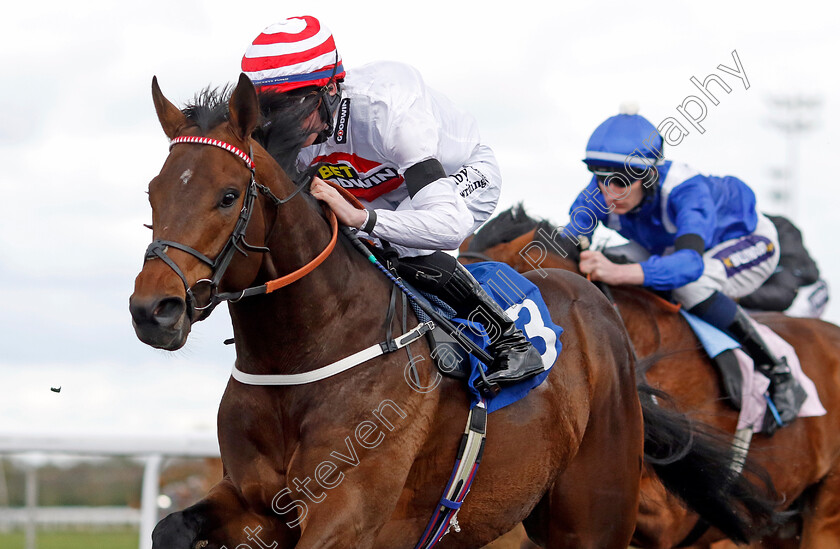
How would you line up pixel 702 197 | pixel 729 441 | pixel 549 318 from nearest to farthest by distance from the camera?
pixel 549 318 < pixel 729 441 < pixel 702 197

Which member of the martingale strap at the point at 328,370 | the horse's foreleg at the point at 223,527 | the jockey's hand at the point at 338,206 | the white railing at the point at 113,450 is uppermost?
the jockey's hand at the point at 338,206

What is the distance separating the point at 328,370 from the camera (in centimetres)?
298

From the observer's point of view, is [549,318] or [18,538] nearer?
[549,318]

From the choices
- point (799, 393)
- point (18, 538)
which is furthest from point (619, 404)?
point (18, 538)

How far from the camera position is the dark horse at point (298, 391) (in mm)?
2609

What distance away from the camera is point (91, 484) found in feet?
18.7

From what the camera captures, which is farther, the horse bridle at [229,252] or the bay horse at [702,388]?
the bay horse at [702,388]

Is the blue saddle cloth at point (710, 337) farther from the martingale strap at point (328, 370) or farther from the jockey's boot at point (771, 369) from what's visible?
the martingale strap at point (328, 370)

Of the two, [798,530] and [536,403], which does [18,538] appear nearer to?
[536,403]

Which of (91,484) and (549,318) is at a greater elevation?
(549,318)

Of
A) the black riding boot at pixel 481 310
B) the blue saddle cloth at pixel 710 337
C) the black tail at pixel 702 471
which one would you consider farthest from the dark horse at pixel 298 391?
the blue saddle cloth at pixel 710 337

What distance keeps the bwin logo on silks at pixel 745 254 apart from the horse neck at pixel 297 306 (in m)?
3.35

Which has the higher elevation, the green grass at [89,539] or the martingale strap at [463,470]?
the martingale strap at [463,470]

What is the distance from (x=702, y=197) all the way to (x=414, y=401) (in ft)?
8.43
